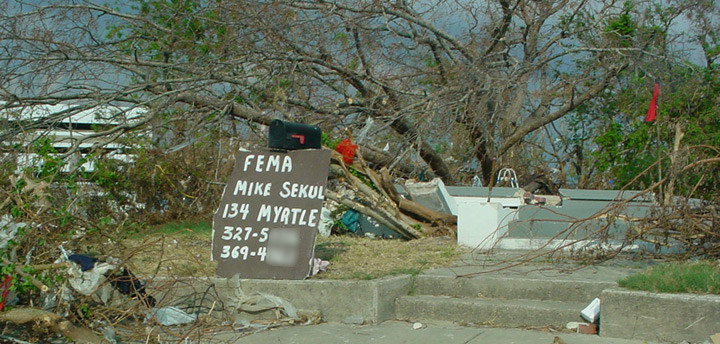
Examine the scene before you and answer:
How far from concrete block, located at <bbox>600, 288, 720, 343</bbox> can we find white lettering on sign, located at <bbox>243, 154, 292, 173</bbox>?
333 cm

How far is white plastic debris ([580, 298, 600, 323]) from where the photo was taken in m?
5.55

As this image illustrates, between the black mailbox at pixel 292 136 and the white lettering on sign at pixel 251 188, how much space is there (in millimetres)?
425

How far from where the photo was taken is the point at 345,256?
307 inches

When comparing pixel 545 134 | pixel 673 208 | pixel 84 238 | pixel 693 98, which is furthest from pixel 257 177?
pixel 545 134

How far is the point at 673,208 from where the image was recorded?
6691mm

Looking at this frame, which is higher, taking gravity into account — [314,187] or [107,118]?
[107,118]

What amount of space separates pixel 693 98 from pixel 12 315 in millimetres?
10602

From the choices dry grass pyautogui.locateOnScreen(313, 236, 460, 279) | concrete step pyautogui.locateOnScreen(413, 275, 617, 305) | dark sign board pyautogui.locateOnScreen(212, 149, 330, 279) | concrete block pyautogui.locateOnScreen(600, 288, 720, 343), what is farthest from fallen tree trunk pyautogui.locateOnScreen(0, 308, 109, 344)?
concrete block pyautogui.locateOnScreen(600, 288, 720, 343)

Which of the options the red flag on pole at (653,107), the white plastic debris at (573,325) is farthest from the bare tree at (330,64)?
the white plastic debris at (573,325)

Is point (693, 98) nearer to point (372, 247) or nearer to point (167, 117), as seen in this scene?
point (372, 247)

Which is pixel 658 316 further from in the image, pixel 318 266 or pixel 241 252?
pixel 241 252

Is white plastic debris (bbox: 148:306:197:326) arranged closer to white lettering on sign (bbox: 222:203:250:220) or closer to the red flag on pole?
white lettering on sign (bbox: 222:203:250:220)

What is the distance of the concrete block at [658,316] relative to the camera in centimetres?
500

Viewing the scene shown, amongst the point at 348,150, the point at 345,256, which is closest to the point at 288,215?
the point at 345,256
